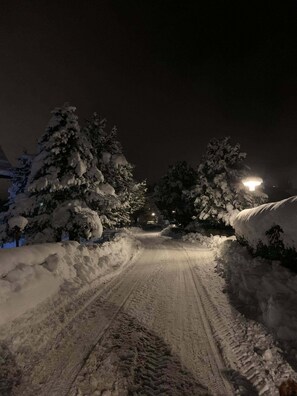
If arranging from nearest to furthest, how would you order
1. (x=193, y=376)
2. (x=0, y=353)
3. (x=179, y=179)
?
1. (x=193, y=376)
2. (x=0, y=353)
3. (x=179, y=179)

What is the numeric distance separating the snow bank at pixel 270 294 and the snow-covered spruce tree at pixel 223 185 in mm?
17300

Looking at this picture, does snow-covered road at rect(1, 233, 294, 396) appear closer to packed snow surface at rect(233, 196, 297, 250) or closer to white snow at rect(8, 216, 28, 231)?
packed snow surface at rect(233, 196, 297, 250)

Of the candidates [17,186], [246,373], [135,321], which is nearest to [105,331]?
[135,321]

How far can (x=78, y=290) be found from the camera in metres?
7.48

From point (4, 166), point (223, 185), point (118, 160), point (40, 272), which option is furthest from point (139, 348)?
point (4, 166)

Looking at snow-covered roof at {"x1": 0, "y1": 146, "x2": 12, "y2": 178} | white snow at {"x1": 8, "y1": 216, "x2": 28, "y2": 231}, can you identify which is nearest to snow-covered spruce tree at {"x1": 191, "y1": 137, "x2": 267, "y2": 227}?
white snow at {"x1": 8, "y1": 216, "x2": 28, "y2": 231}

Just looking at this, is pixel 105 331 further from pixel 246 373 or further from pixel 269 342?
pixel 269 342

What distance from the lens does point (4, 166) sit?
2803cm

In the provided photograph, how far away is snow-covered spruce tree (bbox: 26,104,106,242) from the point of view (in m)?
13.1

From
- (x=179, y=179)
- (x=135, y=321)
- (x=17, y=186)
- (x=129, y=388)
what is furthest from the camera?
(x=179, y=179)

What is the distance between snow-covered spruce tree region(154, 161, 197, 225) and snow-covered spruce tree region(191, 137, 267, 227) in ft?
35.5

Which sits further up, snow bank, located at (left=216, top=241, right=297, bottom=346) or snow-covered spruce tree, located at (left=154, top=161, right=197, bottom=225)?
snow-covered spruce tree, located at (left=154, top=161, right=197, bottom=225)

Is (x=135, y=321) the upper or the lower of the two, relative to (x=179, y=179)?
lower

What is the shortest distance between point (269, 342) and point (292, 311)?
Result: 2.43ft
